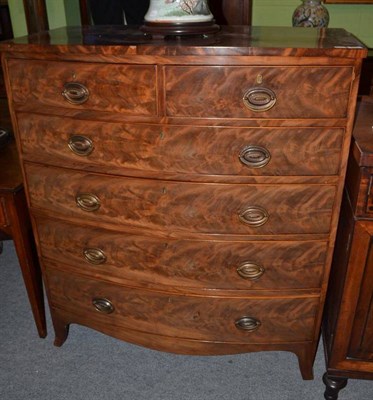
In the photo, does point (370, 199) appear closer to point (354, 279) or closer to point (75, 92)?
point (354, 279)

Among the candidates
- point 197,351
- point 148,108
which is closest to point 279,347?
point 197,351

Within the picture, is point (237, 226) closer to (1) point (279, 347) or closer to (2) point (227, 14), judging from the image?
(1) point (279, 347)

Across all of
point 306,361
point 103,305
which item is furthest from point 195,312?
point 306,361

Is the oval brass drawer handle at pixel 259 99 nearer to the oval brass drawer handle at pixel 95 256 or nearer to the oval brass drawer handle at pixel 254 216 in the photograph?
the oval brass drawer handle at pixel 254 216

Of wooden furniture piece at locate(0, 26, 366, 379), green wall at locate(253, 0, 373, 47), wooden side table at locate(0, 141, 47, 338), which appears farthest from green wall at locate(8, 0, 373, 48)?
wooden furniture piece at locate(0, 26, 366, 379)

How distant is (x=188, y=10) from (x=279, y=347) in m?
1.14

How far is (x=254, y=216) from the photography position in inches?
52.7

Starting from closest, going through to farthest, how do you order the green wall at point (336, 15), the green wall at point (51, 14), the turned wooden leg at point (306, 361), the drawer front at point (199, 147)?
the drawer front at point (199, 147) → the turned wooden leg at point (306, 361) → the green wall at point (51, 14) → the green wall at point (336, 15)

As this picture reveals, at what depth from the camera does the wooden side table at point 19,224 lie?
1621mm

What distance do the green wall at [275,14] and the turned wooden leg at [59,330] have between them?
2.19m

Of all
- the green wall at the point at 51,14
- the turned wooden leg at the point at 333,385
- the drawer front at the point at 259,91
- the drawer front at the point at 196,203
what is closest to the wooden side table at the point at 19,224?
the drawer front at the point at 196,203

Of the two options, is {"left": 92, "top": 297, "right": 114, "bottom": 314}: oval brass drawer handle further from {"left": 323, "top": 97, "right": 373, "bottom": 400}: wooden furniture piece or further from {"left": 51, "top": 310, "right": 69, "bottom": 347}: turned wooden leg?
{"left": 323, "top": 97, "right": 373, "bottom": 400}: wooden furniture piece

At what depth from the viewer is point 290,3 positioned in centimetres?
325

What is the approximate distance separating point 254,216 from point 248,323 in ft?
1.34
